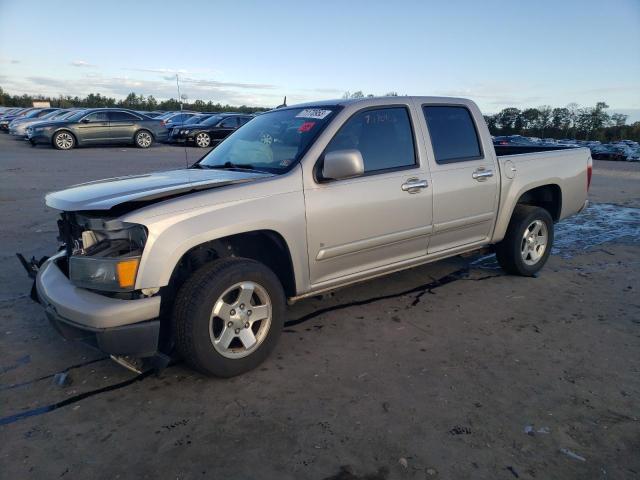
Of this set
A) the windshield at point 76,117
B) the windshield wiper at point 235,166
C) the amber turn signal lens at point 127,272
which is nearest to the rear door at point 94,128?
the windshield at point 76,117

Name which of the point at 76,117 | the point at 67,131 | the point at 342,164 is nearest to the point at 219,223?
the point at 342,164

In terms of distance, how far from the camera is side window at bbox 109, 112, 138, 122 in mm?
19531

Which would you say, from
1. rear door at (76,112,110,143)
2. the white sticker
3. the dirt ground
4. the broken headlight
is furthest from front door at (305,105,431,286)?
rear door at (76,112,110,143)

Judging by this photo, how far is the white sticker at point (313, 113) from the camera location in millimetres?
3969

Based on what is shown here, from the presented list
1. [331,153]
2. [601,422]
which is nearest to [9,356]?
[331,153]

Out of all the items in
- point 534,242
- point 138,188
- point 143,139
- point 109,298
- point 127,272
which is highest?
point 143,139

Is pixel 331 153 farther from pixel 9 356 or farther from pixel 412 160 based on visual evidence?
pixel 9 356

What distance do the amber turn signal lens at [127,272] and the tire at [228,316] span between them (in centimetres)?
32

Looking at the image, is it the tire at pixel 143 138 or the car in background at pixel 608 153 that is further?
the car in background at pixel 608 153

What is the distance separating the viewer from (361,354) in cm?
362

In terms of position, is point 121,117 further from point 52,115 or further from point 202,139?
point 52,115

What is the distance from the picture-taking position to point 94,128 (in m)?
19.2

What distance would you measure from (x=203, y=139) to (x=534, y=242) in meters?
18.2

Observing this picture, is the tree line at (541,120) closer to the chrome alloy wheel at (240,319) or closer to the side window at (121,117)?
the side window at (121,117)
